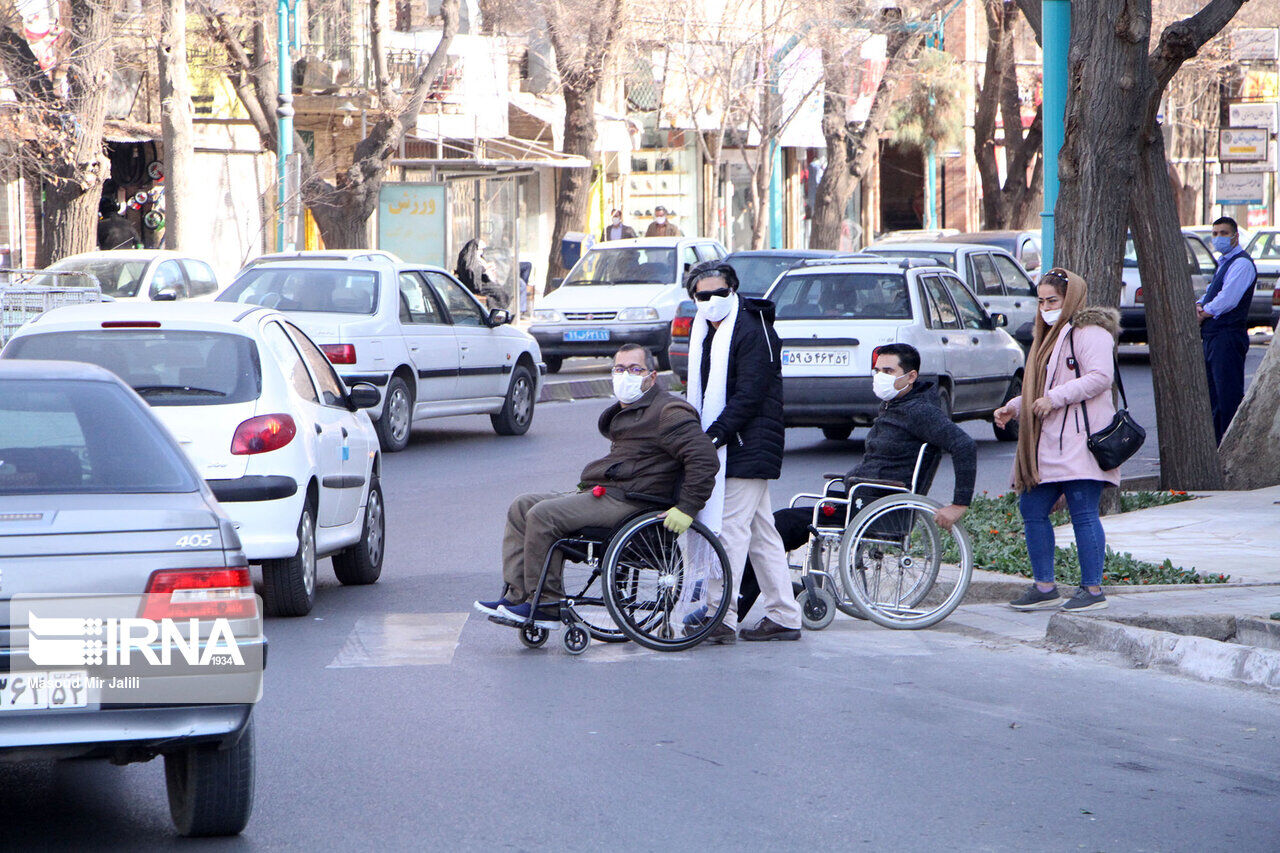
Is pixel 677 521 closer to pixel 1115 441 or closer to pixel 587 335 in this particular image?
pixel 1115 441

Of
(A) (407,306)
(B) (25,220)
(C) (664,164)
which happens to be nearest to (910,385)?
(A) (407,306)

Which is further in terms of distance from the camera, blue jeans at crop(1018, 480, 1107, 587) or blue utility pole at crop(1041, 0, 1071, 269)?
blue utility pole at crop(1041, 0, 1071, 269)

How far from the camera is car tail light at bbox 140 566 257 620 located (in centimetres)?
438

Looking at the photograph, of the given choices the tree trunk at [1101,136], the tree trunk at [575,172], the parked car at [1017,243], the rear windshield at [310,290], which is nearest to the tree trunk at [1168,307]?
the tree trunk at [1101,136]

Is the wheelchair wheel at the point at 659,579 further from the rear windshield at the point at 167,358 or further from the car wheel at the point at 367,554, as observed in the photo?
the car wheel at the point at 367,554

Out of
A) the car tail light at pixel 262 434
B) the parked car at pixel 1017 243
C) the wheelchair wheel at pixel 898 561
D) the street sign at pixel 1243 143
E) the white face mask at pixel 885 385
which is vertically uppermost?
the street sign at pixel 1243 143

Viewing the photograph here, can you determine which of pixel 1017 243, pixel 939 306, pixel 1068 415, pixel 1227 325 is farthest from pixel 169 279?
pixel 1068 415

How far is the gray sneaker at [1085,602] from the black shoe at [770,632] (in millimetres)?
1334

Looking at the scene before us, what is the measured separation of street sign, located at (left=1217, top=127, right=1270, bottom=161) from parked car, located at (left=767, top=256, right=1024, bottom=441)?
7.06 meters

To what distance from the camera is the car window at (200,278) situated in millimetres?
21266

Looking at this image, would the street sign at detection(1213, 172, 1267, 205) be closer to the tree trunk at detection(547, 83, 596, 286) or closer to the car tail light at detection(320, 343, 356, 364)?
the tree trunk at detection(547, 83, 596, 286)

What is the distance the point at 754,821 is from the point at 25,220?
26.1m

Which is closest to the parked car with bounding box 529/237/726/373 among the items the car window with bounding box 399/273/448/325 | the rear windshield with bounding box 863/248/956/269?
the rear windshield with bounding box 863/248/956/269

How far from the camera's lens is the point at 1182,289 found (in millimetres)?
12266
